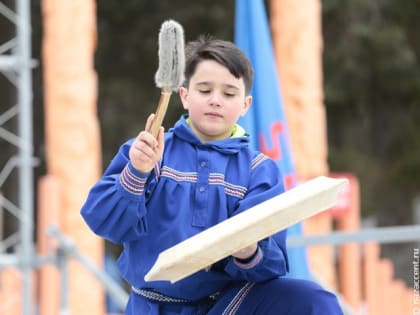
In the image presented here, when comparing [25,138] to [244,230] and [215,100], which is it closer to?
[215,100]

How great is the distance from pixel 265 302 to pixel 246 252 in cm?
14

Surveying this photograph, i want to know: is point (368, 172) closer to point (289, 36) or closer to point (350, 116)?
point (350, 116)

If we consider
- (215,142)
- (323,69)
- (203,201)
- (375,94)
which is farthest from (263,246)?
(375,94)

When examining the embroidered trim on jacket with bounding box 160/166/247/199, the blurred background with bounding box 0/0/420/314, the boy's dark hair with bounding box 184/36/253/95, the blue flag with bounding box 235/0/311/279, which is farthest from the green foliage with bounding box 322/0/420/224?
the embroidered trim on jacket with bounding box 160/166/247/199

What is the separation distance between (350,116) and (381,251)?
9.13 ft

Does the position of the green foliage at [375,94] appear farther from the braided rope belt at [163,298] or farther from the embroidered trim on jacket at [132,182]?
the embroidered trim on jacket at [132,182]

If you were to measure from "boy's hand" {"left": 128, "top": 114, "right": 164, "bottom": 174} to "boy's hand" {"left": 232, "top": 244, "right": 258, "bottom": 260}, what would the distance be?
0.83 ft

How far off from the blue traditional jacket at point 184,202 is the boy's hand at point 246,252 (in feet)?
0.05

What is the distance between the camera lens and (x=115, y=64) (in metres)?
10.8

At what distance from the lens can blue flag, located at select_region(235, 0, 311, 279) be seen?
4102 mm

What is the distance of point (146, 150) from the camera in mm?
2096

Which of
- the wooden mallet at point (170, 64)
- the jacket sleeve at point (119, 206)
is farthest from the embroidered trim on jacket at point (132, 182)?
the wooden mallet at point (170, 64)

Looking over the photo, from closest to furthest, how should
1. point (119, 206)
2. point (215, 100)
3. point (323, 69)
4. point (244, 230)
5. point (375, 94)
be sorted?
point (244, 230)
point (119, 206)
point (215, 100)
point (323, 69)
point (375, 94)

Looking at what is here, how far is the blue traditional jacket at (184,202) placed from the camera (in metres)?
2.17
